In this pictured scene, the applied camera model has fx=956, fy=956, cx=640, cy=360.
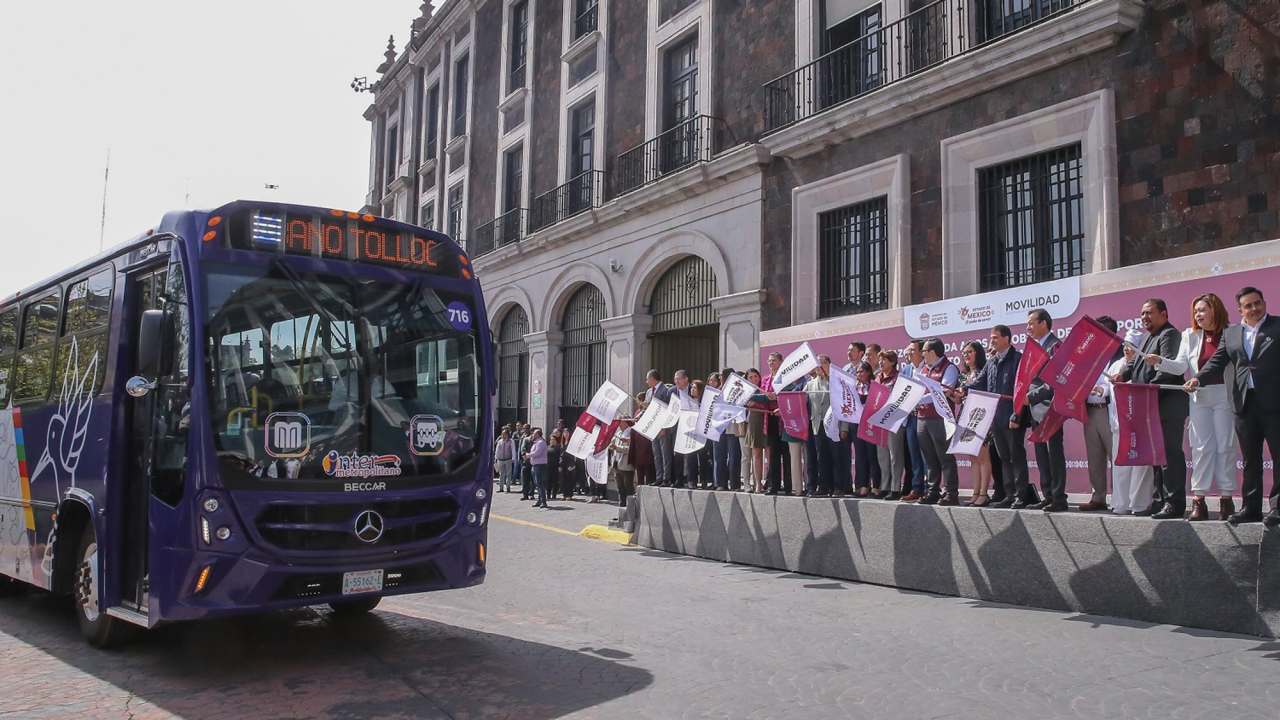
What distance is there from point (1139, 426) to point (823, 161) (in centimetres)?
937

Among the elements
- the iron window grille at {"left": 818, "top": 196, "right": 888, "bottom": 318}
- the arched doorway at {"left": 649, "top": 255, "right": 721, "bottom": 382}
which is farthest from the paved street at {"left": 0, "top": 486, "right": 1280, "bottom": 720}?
the arched doorway at {"left": 649, "top": 255, "right": 721, "bottom": 382}

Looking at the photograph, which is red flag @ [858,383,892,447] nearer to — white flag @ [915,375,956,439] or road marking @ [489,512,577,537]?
white flag @ [915,375,956,439]

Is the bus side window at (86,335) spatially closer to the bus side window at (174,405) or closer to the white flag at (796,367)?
the bus side window at (174,405)

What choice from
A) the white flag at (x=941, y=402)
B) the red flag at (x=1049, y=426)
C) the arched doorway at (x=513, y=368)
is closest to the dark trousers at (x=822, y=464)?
the white flag at (x=941, y=402)

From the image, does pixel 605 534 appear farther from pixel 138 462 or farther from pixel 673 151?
pixel 673 151

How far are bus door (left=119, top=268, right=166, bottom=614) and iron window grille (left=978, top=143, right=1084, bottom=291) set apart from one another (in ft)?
34.5

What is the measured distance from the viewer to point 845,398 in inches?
411

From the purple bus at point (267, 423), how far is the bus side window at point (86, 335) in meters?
0.03

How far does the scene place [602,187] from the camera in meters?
22.8

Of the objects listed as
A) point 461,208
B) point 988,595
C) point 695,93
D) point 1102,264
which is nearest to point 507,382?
point 461,208

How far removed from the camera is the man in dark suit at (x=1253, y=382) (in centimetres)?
662

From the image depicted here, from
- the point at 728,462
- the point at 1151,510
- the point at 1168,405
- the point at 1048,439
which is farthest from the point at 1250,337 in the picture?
the point at 728,462

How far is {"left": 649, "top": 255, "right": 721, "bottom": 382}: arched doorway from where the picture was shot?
64.1 ft

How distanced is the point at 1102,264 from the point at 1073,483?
285 centimetres
